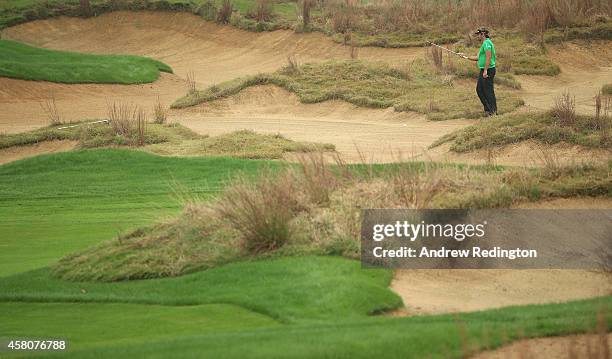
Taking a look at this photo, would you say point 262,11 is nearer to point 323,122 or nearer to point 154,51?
point 154,51

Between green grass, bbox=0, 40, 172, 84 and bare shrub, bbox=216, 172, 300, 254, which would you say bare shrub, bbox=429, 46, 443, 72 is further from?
bare shrub, bbox=216, 172, 300, 254

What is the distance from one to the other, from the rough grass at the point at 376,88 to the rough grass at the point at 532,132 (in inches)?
197

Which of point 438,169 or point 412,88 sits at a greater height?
point 438,169

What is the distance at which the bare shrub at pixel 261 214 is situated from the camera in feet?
42.7

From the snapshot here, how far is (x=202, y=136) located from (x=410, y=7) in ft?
53.6

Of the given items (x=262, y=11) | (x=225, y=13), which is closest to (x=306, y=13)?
(x=262, y=11)

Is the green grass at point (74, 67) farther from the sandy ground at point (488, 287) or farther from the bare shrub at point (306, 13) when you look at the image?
the sandy ground at point (488, 287)

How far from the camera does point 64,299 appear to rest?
12836 millimetres

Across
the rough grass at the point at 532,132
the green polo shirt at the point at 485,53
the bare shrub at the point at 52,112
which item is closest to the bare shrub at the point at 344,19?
the bare shrub at the point at 52,112

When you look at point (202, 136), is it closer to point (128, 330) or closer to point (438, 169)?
point (438, 169)

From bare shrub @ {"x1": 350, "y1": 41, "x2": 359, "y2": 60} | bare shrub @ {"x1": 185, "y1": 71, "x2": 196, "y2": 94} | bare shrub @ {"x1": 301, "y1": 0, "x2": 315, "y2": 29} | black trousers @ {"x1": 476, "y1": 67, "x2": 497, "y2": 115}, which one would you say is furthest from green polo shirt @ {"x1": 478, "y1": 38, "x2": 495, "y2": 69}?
bare shrub @ {"x1": 301, "y1": 0, "x2": 315, "y2": 29}

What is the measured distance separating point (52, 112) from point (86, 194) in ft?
44.2

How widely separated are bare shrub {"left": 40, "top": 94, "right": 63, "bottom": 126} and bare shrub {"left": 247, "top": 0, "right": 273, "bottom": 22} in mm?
12627

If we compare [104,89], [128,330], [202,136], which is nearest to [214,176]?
[202,136]
